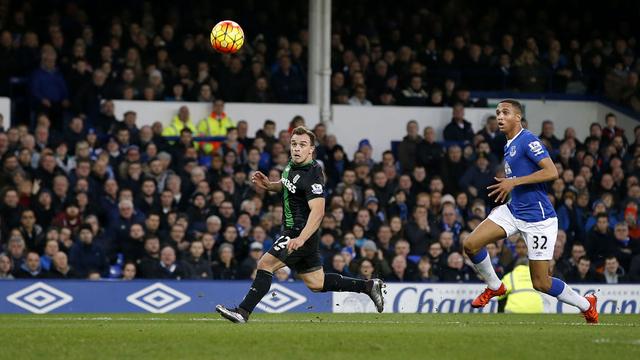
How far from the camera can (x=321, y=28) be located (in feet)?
78.5

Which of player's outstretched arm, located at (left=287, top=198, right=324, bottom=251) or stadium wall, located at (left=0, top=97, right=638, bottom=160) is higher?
stadium wall, located at (left=0, top=97, right=638, bottom=160)

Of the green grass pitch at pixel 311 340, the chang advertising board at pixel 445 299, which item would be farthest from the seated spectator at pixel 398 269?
the green grass pitch at pixel 311 340

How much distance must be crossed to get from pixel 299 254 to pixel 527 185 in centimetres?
230

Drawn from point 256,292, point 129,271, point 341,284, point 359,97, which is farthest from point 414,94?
point 256,292

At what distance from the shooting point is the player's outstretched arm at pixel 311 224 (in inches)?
468

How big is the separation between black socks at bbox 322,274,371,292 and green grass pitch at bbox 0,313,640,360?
0.33 m

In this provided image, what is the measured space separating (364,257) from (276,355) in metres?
9.30

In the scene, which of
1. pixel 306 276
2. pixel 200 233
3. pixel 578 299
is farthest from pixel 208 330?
pixel 200 233

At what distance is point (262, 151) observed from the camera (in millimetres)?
21719

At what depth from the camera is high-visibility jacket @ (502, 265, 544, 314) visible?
1794cm

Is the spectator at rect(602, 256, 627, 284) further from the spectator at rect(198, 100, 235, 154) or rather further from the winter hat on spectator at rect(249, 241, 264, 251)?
the spectator at rect(198, 100, 235, 154)

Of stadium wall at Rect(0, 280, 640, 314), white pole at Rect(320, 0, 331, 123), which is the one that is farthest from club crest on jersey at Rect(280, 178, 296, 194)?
white pole at Rect(320, 0, 331, 123)

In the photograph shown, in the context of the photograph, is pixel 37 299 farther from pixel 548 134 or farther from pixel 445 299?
pixel 548 134

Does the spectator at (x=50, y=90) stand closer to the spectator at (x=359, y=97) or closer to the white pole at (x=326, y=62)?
the white pole at (x=326, y=62)
